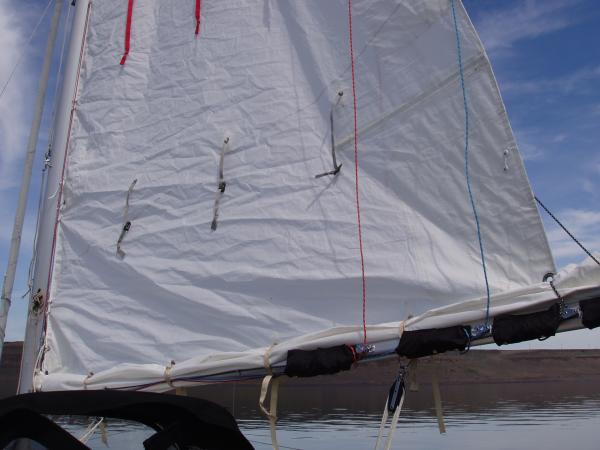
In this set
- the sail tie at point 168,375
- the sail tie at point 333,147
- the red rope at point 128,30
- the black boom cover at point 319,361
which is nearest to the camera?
the black boom cover at point 319,361

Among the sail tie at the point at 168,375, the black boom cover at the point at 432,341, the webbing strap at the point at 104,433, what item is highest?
the black boom cover at the point at 432,341

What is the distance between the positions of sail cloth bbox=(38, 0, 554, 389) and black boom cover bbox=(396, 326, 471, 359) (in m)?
0.10

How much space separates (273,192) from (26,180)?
2472 mm

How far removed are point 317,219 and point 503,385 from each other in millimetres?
77800

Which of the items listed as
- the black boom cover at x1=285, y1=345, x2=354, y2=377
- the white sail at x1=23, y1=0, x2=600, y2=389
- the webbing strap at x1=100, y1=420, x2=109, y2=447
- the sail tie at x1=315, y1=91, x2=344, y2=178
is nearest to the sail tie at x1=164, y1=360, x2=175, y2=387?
the white sail at x1=23, y1=0, x2=600, y2=389

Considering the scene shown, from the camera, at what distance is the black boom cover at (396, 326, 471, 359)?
Answer: 142 inches

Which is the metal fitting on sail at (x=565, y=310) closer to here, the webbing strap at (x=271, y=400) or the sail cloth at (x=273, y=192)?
the sail cloth at (x=273, y=192)

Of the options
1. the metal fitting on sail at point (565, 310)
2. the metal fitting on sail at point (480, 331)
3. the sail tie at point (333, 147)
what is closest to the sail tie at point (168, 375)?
the sail tie at point (333, 147)

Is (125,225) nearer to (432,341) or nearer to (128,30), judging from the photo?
(128,30)

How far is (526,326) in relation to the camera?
3480 mm

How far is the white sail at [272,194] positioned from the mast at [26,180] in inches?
18.0

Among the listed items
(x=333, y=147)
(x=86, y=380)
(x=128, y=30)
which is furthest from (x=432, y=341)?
(x=128, y=30)

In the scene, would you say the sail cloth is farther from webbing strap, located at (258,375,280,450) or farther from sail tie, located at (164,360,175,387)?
webbing strap, located at (258,375,280,450)

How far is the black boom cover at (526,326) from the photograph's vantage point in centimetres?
345
